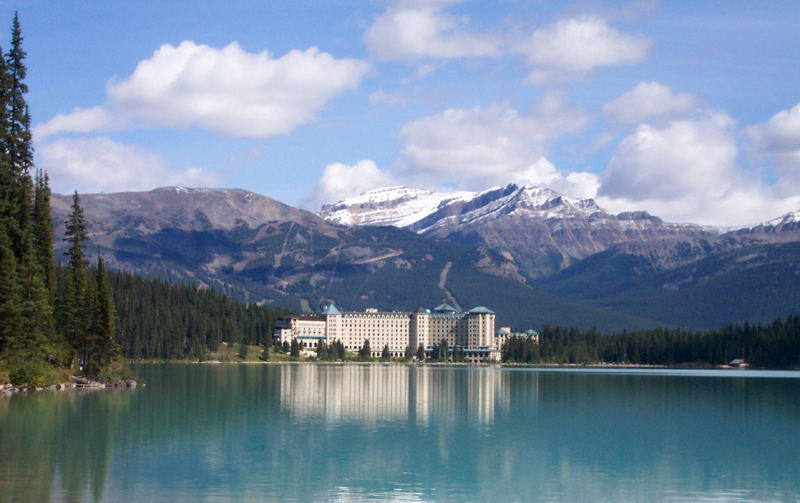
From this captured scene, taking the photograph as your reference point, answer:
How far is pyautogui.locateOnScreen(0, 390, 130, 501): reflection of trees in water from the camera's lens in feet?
132

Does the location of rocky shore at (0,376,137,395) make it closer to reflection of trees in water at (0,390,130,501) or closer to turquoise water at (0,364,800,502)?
turquoise water at (0,364,800,502)

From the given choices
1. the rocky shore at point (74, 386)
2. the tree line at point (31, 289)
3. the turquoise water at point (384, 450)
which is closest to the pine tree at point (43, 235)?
the tree line at point (31, 289)

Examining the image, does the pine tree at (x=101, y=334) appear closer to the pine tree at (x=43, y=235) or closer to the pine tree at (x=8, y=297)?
the pine tree at (x=43, y=235)

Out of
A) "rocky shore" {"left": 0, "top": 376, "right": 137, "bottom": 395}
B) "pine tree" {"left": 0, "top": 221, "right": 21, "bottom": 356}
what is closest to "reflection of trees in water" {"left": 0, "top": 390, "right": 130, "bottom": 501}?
"rocky shore" {"left": 0, "top": 376, "right": 137, "bottom": 395}

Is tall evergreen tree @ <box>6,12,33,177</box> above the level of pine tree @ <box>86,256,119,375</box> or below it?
above

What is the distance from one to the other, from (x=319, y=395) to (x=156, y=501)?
207 feet

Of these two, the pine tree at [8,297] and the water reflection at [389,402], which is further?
the pine tree at [8,297]

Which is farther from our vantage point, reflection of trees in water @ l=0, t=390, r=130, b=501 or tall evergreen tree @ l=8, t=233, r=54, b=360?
tall evergreen tree @ l=8, t=233, r=54, b=360

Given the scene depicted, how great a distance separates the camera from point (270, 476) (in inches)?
1763

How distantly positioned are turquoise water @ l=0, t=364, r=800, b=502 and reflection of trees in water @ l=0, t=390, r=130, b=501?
0.14 m

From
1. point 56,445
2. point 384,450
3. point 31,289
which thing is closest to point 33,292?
point 31,289

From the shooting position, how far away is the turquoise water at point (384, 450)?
42.2 m

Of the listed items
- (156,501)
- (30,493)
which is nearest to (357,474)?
(156,501)

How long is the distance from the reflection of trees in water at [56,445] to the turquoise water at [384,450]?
137mm
